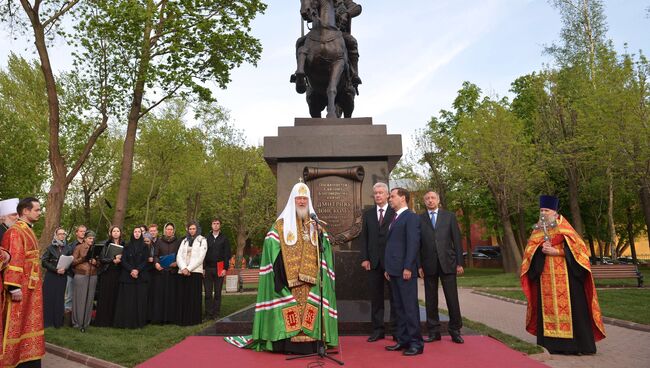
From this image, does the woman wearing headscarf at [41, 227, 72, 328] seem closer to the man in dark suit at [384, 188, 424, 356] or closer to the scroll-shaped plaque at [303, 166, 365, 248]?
the scroll-shaped plaque at [303, 166, 365, 248]

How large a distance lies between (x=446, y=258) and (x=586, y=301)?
2203 millimetres

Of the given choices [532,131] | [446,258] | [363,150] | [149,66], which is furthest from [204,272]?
[532,131]

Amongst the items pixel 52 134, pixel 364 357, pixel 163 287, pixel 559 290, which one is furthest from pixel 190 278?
pixel 52 134

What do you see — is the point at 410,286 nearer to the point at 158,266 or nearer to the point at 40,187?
the point at 158,266

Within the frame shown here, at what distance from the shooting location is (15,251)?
5309mm

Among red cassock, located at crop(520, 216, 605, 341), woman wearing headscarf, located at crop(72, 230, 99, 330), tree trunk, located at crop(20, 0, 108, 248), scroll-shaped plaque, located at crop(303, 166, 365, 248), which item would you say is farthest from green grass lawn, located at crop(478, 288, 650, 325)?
tree trunk, located at crop(20, 0, 108, 248)

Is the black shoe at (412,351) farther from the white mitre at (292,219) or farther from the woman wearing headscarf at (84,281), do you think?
the woman wearing headscarf at (84,281)

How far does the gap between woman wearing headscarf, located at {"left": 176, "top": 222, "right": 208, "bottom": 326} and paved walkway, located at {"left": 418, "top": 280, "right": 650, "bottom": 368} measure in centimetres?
600

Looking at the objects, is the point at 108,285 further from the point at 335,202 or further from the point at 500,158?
the point at 500,158

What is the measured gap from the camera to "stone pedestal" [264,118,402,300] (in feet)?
23.7

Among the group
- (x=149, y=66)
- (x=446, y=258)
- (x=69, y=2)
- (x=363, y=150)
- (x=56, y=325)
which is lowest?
(x=56, y=325)

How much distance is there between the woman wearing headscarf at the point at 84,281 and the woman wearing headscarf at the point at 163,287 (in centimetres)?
112

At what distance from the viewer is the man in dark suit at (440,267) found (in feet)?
20.0

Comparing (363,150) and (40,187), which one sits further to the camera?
(40,187)
